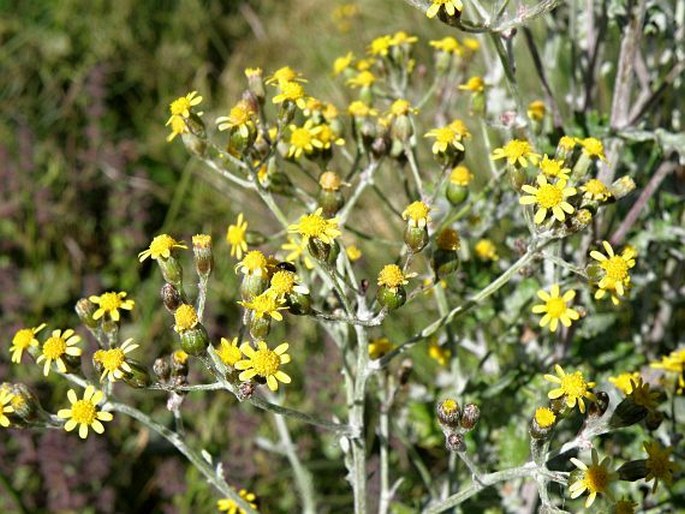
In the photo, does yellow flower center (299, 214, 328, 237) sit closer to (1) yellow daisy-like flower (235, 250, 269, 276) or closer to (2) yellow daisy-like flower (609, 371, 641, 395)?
(1) yellow daisy-like flower (235, 250, 269, 276)

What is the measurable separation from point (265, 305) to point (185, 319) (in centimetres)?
16

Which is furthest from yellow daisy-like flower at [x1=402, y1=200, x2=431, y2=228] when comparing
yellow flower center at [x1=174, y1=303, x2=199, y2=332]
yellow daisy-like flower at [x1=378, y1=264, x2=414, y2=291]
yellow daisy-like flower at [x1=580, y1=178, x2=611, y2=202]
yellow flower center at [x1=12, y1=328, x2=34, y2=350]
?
yellow flower center at [x1=12, y1=328, x2=34, y2=350]

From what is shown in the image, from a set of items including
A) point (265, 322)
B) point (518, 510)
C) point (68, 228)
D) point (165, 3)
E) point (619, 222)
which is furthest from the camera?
point (165, 3)

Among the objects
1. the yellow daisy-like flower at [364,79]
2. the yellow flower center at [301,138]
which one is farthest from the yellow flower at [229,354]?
the yellow daisy-like flower at [364,79]

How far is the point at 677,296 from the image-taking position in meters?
2.78

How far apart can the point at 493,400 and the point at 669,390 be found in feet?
1.52

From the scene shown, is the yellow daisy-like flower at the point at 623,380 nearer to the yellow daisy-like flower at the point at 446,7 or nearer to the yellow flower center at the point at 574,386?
the yellow flower center at the point at 574,386

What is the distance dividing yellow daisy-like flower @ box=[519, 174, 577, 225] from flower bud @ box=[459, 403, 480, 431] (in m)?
0.40

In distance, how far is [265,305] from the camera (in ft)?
5.68

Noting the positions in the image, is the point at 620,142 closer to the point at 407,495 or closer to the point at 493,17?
Result: the point at 493,17

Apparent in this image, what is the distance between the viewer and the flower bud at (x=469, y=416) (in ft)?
5.79

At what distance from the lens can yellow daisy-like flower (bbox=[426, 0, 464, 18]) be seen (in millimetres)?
1792

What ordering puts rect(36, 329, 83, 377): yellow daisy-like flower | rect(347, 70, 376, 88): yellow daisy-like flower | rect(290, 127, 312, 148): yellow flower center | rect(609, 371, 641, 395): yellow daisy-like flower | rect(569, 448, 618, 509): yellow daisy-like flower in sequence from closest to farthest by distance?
1. rect(569, 448, 618, 509): yellow daisy-like flower
2. rect(36, 329, 83, 377): yellow daisy-like flower
3. rect(609, 371, 641, 395): yellow daisy-like flower
4. rect(290, 127, 312, 148): yellow flower center
5. rect(347, 70, 376, 88): yellow daisy-like flower

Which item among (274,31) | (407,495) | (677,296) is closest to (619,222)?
(677,296)
